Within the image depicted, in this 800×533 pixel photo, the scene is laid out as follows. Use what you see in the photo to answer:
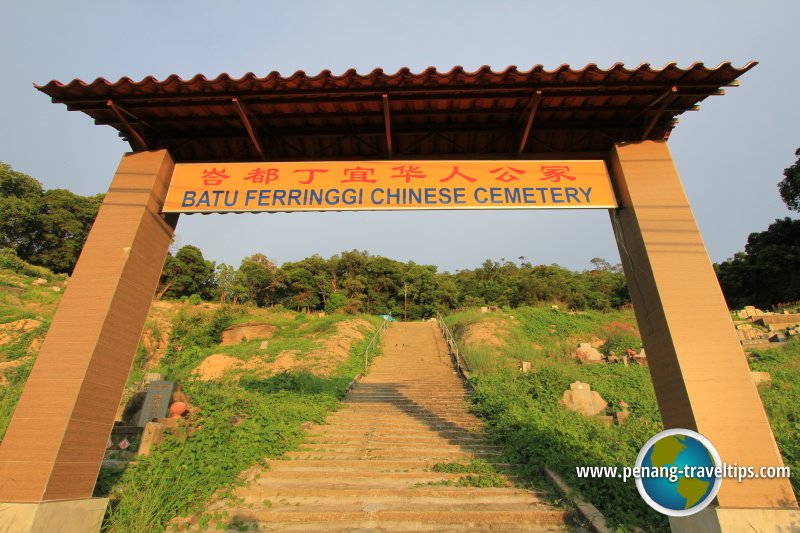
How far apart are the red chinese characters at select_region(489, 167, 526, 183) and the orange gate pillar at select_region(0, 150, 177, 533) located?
4.09 m

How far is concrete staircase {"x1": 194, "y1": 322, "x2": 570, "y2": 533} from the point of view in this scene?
15.9ft

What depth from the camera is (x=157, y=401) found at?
792cm

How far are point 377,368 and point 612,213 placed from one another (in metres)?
13.8

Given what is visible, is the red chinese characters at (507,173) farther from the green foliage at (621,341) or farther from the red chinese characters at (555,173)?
the green foliage at (621,341)

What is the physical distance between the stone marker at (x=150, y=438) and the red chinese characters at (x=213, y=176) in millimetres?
4192

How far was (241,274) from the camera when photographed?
4681cm

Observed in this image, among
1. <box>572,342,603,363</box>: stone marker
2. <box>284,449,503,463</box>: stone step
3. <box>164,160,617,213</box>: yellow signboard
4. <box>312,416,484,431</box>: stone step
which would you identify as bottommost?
<box>284,449,503,463</box>: stone step

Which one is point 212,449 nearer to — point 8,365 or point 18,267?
point 8,365

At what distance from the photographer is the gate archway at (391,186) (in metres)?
3.51

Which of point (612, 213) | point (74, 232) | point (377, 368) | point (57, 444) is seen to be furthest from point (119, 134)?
point (74, 232)

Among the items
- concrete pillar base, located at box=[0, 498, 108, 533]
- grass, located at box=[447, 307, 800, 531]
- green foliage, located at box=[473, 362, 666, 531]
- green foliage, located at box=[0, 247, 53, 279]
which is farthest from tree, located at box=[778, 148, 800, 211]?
green foliage, located at box=[0, 247, 53, 279]

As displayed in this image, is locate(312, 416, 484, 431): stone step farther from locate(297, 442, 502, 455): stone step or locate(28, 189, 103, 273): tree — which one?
locate(28, 189, 103, 273): tree

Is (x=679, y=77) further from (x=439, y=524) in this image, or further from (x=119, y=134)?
(x=119, y=134)

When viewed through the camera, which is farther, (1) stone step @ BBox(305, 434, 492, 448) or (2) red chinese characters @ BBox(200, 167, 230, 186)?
(1) stone step @ BBox(305, 434, 492, 448)
